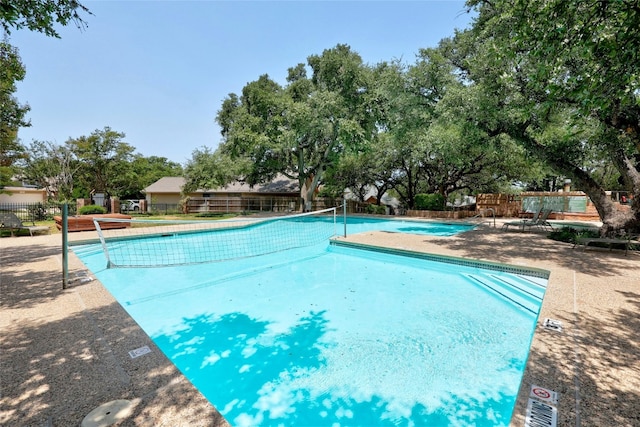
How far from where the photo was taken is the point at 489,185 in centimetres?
2334

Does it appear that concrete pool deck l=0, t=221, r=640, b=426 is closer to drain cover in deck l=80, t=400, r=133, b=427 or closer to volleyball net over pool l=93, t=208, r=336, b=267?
drain cover in deck l=80, t=400, r=133, b=427

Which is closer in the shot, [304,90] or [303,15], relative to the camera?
[303,15]

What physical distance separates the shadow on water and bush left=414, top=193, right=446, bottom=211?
724 inches

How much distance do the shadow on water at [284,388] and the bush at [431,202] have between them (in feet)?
60.3

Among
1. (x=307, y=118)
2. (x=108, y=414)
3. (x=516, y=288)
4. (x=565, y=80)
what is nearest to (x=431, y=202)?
(x=307, y=118)

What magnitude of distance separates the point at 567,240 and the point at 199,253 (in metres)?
13.0

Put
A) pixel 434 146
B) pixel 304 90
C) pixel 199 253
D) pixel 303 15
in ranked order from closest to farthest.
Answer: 1. pixel 199 253
2. pixel 303 15
3. pixel 434 146
4. pixel 304 90

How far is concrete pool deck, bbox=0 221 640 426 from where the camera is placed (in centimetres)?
220

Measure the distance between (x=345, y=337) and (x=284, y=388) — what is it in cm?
140

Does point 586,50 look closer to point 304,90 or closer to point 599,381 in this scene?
point 599,381

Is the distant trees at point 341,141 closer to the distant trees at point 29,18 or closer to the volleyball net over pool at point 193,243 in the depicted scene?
the volleyball net over pool at point 193,243

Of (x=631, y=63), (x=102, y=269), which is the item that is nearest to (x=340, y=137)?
(x=102, y=269)

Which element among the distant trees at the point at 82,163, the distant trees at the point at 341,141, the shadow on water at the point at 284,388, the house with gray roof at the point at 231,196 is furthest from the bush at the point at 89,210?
the shadow on water at the point at 284,388

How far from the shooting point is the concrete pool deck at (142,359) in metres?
2.20
